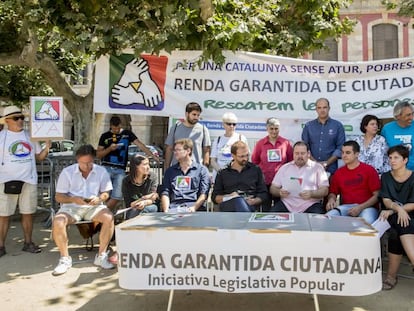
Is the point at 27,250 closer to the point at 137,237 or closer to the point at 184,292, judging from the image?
the point at 184,292

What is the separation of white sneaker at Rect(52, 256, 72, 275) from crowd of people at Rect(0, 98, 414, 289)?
0.01 meters

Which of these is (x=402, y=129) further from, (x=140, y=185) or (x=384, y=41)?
(x=384, y=41)

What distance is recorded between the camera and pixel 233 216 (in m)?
4.34

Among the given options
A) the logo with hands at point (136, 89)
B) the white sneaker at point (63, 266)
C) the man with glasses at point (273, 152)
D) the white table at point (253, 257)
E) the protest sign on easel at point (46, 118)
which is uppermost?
the logo with hands at point (136, 89)

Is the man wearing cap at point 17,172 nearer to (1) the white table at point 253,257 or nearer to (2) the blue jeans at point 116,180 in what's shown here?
(2) the blue jeans at point 116,180

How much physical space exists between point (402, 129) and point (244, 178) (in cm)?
210

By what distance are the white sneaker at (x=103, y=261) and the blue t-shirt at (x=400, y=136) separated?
383 cm

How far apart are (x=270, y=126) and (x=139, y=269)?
10.1 ft

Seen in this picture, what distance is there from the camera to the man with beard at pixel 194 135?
6465 millimetres

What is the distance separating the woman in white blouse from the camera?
5.80 m

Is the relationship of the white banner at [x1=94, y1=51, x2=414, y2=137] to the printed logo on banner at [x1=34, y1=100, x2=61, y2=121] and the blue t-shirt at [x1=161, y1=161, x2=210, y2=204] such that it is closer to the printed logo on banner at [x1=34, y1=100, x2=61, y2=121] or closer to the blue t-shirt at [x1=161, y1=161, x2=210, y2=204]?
the printed logo on banner at [x1=34, y1=100, x2=61, y2=121]

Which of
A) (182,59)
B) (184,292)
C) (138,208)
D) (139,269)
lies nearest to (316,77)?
(182,59)

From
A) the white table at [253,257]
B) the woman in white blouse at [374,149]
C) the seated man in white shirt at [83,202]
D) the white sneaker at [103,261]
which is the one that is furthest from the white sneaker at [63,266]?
the woman in white blouse at [374,149]

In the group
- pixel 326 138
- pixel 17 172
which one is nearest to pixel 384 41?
pixel 326 138
